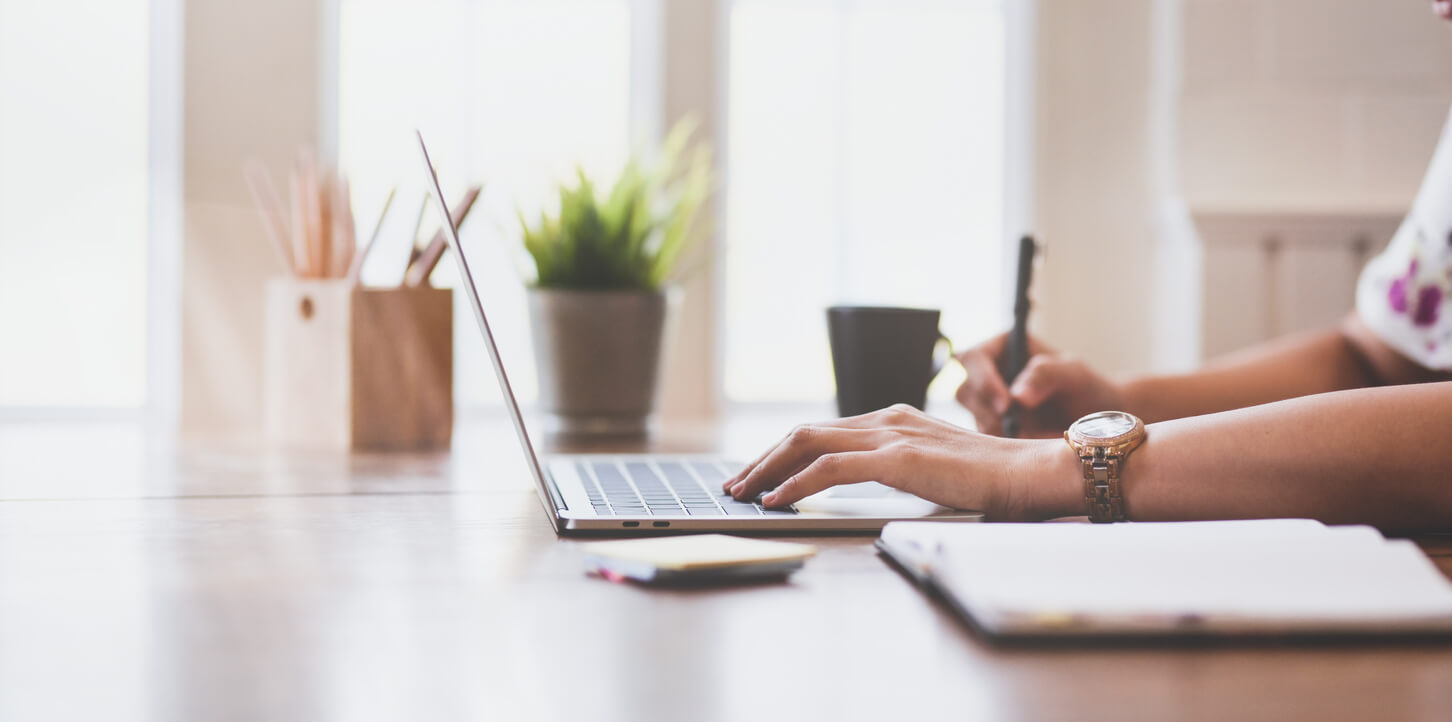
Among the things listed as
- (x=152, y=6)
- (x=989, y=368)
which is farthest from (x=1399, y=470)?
(x=152, y=6)

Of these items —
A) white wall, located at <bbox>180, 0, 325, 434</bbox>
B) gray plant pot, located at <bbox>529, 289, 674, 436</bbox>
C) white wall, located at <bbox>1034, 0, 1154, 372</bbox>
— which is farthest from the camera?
white wall, located at <bbox>1034, 0, 1154, 372</bbox>

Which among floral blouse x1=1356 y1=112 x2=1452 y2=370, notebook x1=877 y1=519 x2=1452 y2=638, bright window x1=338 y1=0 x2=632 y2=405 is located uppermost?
bright window x1=338 y1=0 x2=632 y2=405

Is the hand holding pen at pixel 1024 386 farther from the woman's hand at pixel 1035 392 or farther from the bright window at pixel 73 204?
the bright window at pixel 73 204

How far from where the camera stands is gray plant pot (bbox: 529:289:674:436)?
1307 mm

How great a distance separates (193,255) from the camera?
220 centimetres

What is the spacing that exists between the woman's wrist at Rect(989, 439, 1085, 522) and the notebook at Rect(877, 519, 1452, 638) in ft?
0.53

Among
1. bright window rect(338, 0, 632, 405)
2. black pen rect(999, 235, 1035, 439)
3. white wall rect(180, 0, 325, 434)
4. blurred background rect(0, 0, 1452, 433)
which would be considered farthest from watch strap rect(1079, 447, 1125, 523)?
white wall rect(180, 0, 325, 434)

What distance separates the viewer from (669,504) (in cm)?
69

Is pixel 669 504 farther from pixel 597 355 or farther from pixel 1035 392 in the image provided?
pixel 597 355

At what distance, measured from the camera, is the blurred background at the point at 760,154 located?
7.36 ft

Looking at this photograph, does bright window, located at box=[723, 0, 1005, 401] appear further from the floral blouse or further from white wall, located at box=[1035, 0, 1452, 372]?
the floral blouse

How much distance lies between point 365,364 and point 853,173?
1.59 meters

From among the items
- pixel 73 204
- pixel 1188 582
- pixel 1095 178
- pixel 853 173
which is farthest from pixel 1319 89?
pixel 73 204

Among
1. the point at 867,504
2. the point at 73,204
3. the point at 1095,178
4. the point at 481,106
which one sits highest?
the point at 481,106
